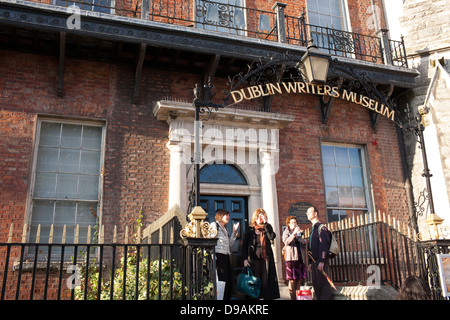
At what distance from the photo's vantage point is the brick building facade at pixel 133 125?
8039 millimetres

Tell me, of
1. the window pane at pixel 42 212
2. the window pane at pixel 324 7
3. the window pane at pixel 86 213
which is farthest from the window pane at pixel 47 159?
the window pane at pixel 324 7

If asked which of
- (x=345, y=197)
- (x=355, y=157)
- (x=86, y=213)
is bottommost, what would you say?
(x=86, y=213)

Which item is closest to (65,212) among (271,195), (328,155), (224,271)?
(224,271)

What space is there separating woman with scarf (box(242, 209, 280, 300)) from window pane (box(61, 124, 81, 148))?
401 cm

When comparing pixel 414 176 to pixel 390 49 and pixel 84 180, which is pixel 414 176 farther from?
pixel 84 180

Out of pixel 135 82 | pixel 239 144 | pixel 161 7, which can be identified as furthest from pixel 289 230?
pixel 161 7

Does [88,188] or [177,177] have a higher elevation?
[177,177]

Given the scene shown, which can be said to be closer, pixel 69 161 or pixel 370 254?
pixel 370 254

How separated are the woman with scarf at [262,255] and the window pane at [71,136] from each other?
4014 millimetres

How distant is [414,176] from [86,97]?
7.92 metres

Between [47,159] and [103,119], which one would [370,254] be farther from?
[47,159]

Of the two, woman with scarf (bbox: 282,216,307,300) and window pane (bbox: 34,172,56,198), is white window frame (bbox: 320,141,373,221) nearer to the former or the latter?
woman with scarf (bbox: 282,216,307,300)

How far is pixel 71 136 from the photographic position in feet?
28.3

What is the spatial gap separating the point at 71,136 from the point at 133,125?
1262 millimetres
